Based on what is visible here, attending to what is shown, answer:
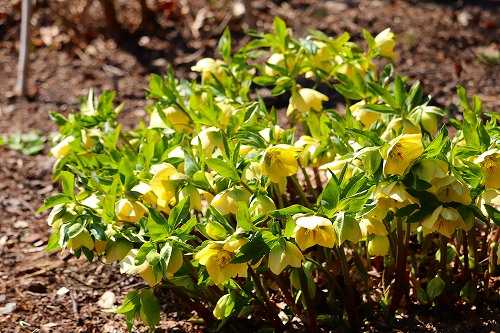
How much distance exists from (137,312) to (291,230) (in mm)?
478

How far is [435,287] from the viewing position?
201 cm

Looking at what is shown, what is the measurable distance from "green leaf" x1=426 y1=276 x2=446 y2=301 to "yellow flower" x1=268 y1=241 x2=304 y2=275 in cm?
47

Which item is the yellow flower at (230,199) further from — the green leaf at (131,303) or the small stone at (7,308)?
the small stone at (7,308)

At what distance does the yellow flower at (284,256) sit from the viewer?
168 cm

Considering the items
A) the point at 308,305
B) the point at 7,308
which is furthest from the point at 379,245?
the point at 7,308

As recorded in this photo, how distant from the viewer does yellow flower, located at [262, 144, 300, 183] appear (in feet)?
5.95

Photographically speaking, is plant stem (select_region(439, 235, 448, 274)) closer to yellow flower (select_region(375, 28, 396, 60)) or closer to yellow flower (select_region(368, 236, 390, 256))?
yellow flower (select_region(368, 236, 390, 256))

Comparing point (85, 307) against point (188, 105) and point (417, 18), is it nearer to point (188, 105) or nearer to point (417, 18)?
point (188, 105)

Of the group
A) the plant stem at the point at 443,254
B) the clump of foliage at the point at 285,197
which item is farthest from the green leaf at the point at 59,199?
the plant stem at the point at 443,254

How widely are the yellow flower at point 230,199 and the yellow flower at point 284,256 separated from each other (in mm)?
156

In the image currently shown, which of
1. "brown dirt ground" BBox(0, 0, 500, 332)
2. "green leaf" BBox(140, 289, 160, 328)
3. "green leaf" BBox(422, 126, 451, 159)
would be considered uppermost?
"green leaf" BBox(422, 126, 451, 159)

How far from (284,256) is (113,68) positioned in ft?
9.23

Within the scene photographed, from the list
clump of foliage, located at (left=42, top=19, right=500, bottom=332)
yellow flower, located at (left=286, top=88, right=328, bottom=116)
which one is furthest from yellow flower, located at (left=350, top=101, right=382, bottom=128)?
yellow flower, located at (left=286, top=88, right=328, bottom=116)

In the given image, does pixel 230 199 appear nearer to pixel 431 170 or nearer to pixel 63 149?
pixel 431 170
